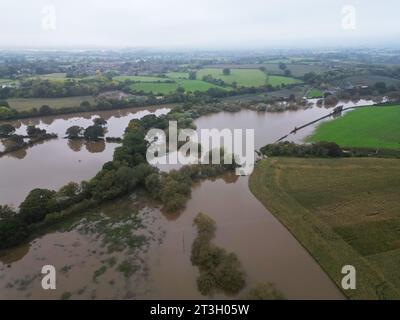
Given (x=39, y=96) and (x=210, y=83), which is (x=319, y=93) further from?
(x=39, y=96)

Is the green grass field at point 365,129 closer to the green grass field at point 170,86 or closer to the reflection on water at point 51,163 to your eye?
the reflection on water at point 51,163

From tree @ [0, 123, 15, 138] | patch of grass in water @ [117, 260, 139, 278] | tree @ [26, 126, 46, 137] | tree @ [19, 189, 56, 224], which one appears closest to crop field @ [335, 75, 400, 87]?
tree @ [26, 126, 46, 137]

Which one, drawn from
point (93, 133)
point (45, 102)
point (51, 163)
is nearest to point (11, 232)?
point (51, 163)

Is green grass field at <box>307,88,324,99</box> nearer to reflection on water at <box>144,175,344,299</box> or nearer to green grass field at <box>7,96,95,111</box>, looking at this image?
green grass field at <box>7,96,95,111</box>

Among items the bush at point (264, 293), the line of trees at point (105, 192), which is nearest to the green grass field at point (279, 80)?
the line of trees at point (105, 192)

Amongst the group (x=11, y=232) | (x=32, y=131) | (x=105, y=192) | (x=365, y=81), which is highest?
(x=365, y=81)

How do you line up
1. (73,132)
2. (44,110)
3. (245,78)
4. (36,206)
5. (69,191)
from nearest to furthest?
(36,206) → (69,191) → (73,132) → (44,110) → (245,78)

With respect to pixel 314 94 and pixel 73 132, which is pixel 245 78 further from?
pixel 73 132
